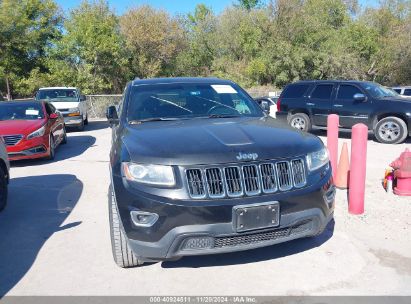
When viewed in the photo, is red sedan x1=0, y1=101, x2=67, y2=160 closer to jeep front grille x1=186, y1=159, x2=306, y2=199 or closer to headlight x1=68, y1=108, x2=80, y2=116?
headlight x1=68, y1=108, x2=80, y2=116

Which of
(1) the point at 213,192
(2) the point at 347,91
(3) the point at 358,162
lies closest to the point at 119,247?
(1) the point at 213,192

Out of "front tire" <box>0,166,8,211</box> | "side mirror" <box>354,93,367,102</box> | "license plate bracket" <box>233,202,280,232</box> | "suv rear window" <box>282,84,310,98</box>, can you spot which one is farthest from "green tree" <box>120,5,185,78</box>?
"license plate bracket" <box>233,202,280,232</box>

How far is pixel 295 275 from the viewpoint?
149 inches

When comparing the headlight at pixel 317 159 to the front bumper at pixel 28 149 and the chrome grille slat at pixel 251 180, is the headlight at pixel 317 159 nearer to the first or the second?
the chrome grille slat at pixel 251 180

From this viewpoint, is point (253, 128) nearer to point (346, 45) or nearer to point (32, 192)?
point (32, 192)

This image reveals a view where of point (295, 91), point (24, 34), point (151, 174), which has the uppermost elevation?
point (24, 34)

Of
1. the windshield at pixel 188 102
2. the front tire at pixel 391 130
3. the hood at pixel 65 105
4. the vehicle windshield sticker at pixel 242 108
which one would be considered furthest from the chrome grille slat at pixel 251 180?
the hood at pixel 65 105

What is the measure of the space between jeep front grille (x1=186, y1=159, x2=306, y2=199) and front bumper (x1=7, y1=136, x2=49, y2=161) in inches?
271

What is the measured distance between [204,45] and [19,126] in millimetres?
36752

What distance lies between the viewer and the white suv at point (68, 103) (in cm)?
1606

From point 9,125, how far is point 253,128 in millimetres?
7219

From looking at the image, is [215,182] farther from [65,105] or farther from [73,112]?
[65,105]

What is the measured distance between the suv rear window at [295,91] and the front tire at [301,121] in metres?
0.67

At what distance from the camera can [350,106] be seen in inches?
492
